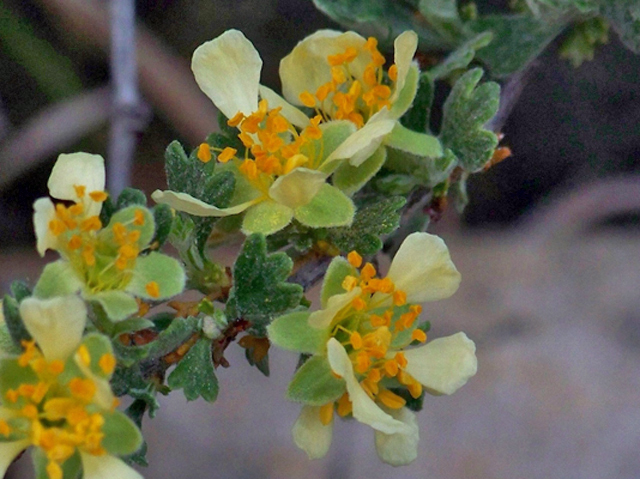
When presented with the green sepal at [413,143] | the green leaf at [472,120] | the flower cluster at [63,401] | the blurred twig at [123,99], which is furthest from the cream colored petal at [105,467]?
the blurred twig at [123,99]

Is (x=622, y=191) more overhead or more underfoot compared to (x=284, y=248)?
more underfoot

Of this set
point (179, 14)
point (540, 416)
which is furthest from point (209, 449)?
point (179, 14)

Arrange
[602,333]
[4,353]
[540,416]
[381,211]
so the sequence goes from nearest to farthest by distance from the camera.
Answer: [4,353] < [381,211] < [540,416] < [602,333]

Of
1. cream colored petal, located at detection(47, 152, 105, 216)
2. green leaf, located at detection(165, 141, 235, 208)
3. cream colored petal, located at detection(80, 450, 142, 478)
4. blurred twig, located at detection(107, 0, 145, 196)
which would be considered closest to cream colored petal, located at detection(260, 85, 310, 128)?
green leaf, located at detection(165, 141, 235, 208)

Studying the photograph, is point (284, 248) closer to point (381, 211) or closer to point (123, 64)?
point (381, 211)

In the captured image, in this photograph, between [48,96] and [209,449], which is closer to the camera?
[209,449]

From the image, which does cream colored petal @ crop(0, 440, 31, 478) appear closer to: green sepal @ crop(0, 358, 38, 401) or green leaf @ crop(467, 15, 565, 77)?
green sepal @ crop(0, 358, 38, 401)
